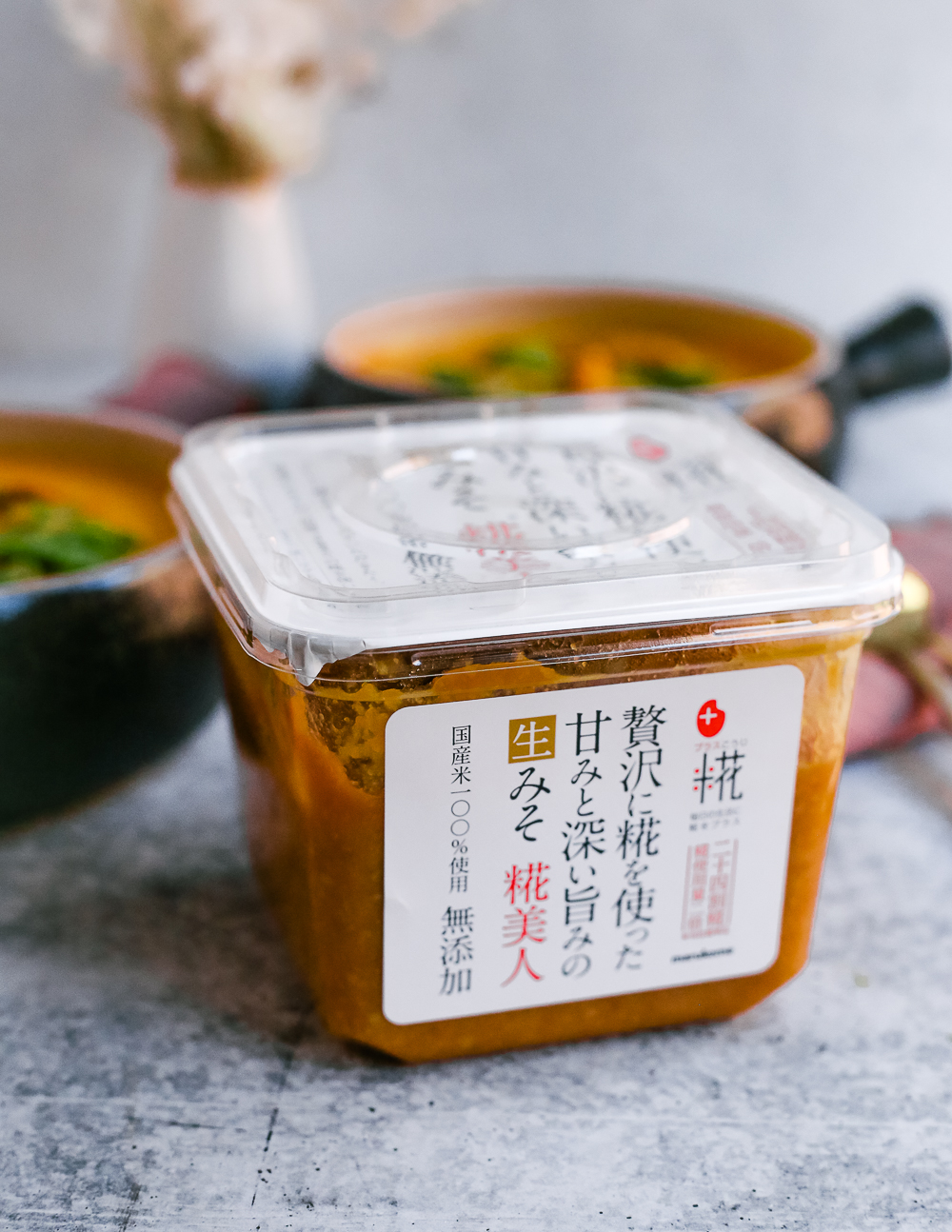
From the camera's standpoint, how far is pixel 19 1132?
0.49 metres

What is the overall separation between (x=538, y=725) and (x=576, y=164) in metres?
1.00

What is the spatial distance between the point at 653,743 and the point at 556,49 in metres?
1.00

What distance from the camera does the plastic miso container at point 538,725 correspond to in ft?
1.49

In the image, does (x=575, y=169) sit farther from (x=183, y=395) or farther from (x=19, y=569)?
(x=19, y=569)

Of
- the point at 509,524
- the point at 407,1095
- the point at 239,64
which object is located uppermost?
the point at 239,64

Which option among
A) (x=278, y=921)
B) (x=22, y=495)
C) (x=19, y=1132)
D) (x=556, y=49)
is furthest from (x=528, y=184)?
(x=19, y=1132)

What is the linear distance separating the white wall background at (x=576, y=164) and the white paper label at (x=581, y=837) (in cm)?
94

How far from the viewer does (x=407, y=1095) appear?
51cm

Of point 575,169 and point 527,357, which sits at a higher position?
point 575,169

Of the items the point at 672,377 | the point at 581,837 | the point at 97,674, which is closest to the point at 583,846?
the point at 581,837

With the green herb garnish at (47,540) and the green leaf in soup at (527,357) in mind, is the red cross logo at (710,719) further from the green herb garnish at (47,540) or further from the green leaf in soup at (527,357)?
the green leaf in soup at (527,357)

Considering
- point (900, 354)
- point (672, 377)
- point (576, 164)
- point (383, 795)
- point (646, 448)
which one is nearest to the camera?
point (383, 795)

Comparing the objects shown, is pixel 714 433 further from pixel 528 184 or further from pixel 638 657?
pixel 528 184

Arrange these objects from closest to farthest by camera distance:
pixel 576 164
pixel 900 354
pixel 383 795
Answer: pixel 383 795
pixel 900 354
pixel 576 164
